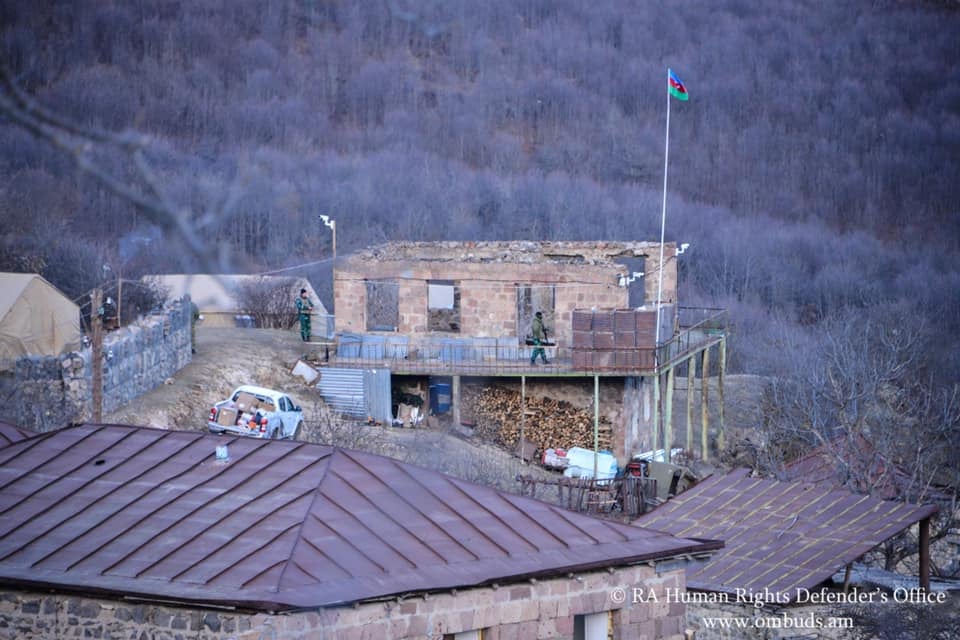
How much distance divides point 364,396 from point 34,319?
310 inches

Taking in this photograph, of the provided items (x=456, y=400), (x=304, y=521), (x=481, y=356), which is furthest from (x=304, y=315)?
(x=304, y=521)

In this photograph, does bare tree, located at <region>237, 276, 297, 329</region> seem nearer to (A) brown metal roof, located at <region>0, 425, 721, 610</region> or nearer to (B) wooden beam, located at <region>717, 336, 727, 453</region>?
(B) wooden beam, located at <region>717, 336, 727, 453</region>

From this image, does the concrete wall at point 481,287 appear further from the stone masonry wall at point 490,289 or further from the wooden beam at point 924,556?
Result: the wooden beam at point 924,556

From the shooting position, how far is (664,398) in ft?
125

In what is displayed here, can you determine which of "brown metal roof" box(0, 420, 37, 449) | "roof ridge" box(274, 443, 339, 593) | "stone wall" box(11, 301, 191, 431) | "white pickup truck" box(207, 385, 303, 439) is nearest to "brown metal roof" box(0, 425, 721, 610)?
"roof ridge" box(274, 443, 339, 593)

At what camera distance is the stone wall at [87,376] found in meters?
27.4

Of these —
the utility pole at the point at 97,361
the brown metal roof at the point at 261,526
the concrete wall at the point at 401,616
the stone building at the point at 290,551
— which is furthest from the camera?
the utility pole at the point at 97,361

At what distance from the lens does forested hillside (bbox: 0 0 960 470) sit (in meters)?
17.3

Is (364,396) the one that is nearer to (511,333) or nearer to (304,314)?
(511,333)

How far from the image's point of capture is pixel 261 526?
12266 mm

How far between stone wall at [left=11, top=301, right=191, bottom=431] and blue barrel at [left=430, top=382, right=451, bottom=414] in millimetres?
6504

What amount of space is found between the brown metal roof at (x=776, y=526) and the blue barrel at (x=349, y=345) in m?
16.5

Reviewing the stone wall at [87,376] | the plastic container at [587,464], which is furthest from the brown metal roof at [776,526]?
the stone wall at [87,376]

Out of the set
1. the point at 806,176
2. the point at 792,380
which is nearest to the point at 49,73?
the point at 792,380
